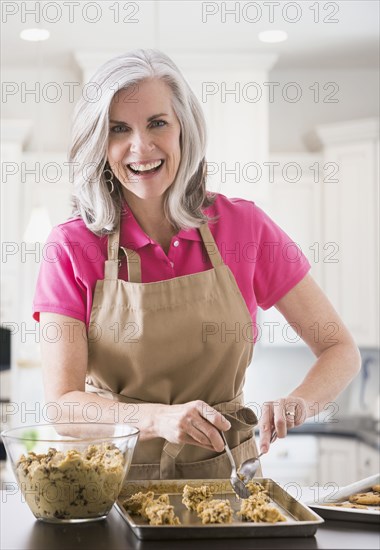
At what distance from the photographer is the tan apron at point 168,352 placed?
5.32 feet

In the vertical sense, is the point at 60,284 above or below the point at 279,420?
above

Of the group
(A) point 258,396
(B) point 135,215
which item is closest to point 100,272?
(B) point 135,215

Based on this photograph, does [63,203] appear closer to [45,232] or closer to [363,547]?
[45,232]

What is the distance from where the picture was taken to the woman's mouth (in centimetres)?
167

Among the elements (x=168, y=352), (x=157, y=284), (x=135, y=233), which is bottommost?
(x=168, y=352)

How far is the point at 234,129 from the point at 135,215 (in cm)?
253

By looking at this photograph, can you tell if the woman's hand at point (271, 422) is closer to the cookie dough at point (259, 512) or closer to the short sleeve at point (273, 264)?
the cookie dough at point (259, 512)

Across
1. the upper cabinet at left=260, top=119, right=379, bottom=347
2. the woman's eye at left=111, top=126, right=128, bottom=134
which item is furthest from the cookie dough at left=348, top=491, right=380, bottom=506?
the upper cabinet at left=260, top=119, right=379, bottom=347

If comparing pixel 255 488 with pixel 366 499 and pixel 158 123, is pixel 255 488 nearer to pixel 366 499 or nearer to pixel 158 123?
pixel 366 499

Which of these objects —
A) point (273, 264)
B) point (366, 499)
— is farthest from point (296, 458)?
point (366, 499)

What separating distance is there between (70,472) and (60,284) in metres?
0.57

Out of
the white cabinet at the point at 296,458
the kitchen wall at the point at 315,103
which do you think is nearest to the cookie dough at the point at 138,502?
the white cabinet at the point at 296,458

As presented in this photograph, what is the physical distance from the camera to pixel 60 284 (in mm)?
1665

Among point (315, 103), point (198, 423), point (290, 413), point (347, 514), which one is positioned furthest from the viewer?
point (315, 103)
